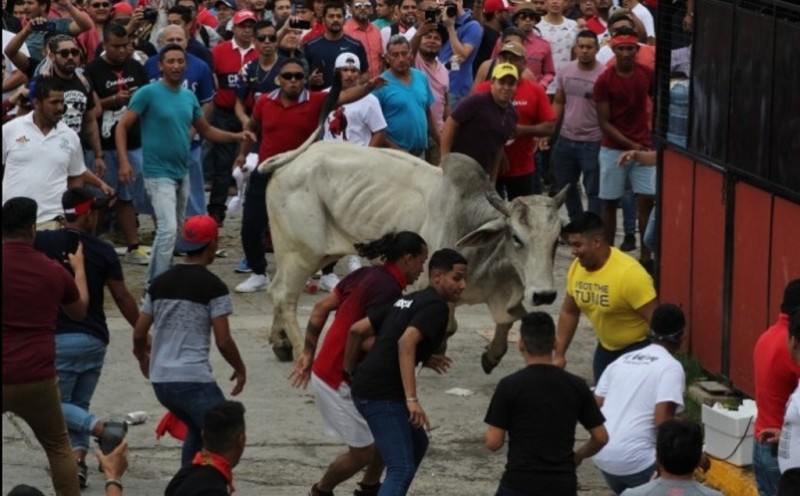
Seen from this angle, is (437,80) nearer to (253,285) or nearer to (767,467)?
(253,285)

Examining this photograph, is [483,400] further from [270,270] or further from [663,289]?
[270,270]

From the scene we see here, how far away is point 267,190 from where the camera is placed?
1387 cm

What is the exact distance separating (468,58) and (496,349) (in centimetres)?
685

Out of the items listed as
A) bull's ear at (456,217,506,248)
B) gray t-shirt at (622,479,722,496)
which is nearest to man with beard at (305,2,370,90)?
bull's ear at (456,217,506,248)

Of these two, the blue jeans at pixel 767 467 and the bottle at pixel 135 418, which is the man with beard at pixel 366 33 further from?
the blue jeans at pixel 767 467

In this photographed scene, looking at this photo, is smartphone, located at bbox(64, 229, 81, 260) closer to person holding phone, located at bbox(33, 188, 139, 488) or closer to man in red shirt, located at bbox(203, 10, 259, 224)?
person holding phone, located at bbox(33, 188, 139, 488)

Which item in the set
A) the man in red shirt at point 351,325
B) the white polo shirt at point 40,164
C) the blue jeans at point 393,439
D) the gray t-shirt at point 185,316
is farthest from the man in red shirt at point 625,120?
the gray t-shirt at point 185,316

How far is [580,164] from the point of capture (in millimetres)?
17078

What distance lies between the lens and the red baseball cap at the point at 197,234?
31.6ft

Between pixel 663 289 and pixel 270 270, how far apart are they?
4149 millimetres

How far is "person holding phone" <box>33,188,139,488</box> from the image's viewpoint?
32.9 feet

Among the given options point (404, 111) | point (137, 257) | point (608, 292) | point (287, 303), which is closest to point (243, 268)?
point (137, 257)

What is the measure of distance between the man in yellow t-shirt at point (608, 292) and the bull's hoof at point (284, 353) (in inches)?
125

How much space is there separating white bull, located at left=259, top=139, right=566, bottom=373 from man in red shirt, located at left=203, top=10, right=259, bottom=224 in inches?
167
